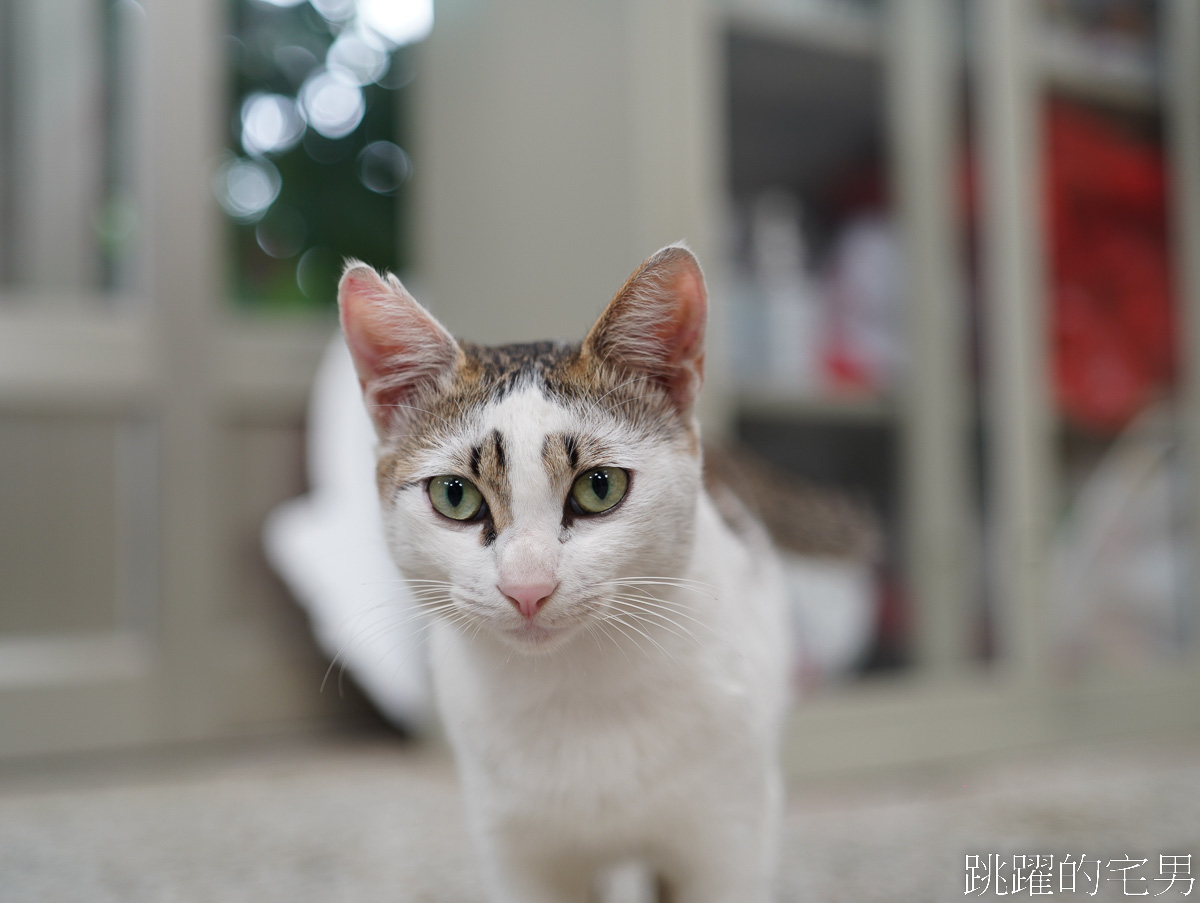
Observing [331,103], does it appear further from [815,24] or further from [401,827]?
[401,827]

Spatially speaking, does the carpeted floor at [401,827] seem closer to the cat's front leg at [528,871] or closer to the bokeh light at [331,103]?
the cat's front leg at [528,871]

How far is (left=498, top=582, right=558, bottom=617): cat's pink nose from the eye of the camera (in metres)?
0.55

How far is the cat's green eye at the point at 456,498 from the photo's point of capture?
2.01ft

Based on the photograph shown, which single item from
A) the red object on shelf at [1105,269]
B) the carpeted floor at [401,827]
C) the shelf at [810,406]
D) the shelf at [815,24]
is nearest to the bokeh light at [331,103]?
the shelf at [815,24]

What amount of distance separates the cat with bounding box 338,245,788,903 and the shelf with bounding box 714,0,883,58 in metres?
1.06

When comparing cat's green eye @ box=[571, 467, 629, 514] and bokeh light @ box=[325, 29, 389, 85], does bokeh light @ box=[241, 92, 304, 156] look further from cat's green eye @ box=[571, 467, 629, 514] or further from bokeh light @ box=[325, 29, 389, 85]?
cat's green eye @ box=[571, 467, 629, 514]

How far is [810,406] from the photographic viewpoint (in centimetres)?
162

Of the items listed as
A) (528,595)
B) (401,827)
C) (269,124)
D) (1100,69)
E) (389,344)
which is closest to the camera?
(528,595)

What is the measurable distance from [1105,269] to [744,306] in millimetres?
831

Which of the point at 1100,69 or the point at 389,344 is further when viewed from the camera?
the point at 1100,69

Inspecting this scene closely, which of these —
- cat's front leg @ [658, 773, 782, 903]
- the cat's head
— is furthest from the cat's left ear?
cat's front leg @ [658, 773, 782, 903]

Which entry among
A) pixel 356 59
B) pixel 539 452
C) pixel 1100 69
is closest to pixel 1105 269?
pixel 1100 69

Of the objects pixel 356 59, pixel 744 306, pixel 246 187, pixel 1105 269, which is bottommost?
pixel 744 306

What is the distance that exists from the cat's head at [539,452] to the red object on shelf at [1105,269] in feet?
4.63
